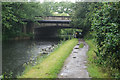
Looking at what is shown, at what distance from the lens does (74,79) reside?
712 centimetres

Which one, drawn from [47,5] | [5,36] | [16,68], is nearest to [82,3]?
[5,36]

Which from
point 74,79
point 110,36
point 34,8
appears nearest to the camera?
point 110,36

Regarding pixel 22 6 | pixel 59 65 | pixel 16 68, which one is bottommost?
pixel 16 68

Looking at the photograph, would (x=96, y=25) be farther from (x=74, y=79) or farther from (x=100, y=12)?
(x=74, y=79)

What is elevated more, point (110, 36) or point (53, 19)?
point (110, 36)

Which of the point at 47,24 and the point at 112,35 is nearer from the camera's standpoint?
the point at 112,35

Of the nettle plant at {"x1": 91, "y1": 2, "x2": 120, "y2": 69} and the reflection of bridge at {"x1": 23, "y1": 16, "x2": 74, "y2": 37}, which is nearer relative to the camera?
the nettle plant at {"x1": 91, "y1": 2, "x2": 120, "y2": 69}

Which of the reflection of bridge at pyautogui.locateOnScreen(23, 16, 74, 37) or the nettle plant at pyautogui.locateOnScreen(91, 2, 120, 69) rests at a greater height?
the nettle plant at pyautogui.locateOnScreen(91, 2, 120, 69)

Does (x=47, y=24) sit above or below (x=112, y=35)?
below

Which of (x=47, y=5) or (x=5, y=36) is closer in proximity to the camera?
(x=5, y=36)

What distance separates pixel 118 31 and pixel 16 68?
293 inches

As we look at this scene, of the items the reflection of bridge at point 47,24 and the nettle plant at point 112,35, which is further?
the reflection of bridge at point 47,24

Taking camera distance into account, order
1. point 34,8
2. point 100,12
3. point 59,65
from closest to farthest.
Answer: point 100,12 < point 59,65 < point 34,8

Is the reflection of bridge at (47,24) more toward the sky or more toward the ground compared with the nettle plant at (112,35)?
more toward the ground
